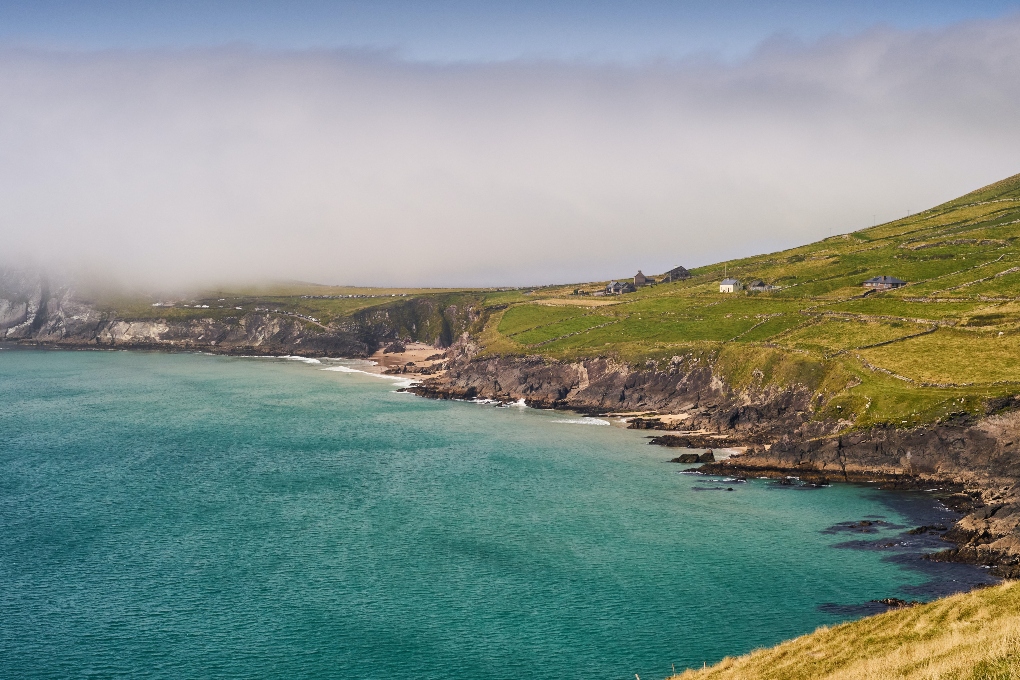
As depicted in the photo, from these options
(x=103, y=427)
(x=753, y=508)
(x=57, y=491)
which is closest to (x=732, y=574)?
(x=753, y=508)

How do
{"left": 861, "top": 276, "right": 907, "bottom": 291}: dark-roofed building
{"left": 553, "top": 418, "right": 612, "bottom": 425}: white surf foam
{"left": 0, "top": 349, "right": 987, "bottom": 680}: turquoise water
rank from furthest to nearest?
{"left": 861, "top": 276, "right": 907, "bottom": 291}: dark-roofed building
{"left": 553, "top": 418, "right": 612, "bottom": 425}: white surf foam
{"left": 0, "top": 349, "right": 987, "bottom": 680}: turquoise water

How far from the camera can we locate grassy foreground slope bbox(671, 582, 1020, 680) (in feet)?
94.1

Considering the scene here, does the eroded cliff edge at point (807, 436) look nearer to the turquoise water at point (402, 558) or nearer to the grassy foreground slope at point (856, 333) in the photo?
the grassy foreground slope at point (856, 333)

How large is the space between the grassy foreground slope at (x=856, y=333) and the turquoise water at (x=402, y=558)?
2470 centimetres

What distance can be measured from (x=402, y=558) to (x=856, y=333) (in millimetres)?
99903

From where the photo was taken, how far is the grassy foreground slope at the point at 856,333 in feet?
363

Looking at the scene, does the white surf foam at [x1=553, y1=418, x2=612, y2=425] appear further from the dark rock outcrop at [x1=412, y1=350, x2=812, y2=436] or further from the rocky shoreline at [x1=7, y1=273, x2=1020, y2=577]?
the dark rock outcrop at [x1=412, y1=350, x2=812, y2=436]

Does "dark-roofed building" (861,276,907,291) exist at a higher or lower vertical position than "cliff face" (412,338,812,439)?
higher

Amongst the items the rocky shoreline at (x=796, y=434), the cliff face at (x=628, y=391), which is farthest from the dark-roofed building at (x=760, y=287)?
the cliff face at (x=628, y=391)

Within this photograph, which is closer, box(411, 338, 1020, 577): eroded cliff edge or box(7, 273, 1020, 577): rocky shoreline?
box(411, 338, 1020, 577): eroded cliff edge

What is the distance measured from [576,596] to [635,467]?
42.9 metres

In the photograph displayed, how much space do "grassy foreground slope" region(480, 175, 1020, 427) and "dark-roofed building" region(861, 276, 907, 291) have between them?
156 inches

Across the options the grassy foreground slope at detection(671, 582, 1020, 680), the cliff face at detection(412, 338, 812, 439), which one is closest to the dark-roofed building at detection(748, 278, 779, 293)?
the cliff face at detection(412, 338, 812, 439)

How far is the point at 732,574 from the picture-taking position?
72000 mm
